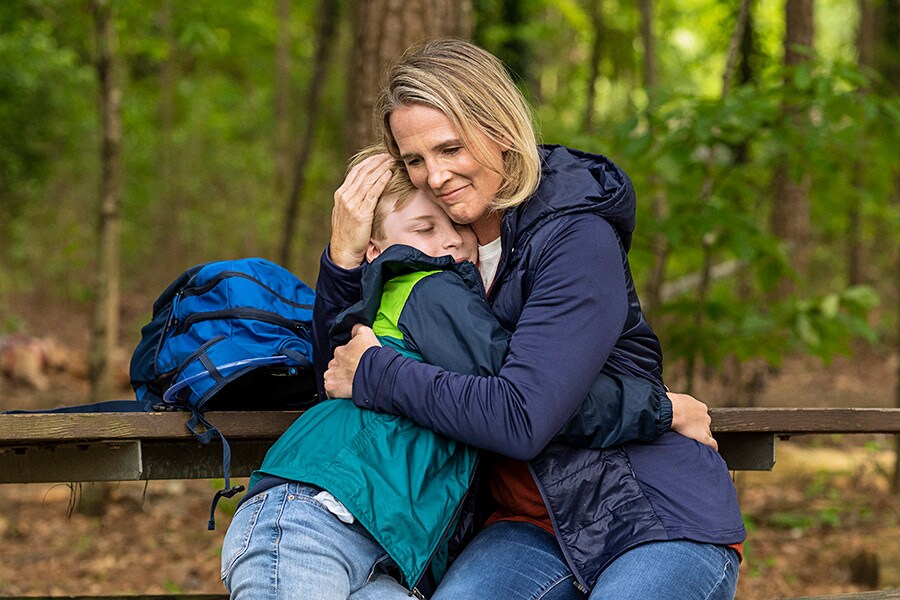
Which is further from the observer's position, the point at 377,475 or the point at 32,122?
the point at 32,122

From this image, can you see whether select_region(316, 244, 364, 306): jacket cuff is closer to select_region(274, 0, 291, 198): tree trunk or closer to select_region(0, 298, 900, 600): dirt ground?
select_region(0, 298, 900, 600): dirt ground

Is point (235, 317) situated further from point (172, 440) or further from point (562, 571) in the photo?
point (562, 571)

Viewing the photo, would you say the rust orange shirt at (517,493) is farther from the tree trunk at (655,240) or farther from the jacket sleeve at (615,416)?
the tree trunk at (655,240)

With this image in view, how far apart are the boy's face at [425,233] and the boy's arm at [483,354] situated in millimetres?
224

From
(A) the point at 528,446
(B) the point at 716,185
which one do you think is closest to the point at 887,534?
(B) the point at 716,185

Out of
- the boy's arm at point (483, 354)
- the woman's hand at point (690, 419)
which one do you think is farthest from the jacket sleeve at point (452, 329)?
the woman's hand at point (690, 419)

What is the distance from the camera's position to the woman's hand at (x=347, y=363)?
8.57 feet

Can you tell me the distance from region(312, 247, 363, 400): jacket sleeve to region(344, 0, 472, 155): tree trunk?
2.08m

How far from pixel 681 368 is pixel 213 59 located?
47.4 feet

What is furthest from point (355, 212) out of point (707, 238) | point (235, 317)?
point (707, 238)

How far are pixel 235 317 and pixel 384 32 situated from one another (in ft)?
7.76

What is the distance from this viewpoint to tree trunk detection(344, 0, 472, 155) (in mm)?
4883

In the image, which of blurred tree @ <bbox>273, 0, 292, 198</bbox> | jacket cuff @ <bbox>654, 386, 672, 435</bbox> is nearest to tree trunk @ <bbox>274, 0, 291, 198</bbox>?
blurred tree @ <bbox>273, 0, 292, 198</bbox>

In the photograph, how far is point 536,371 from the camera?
2.44m
